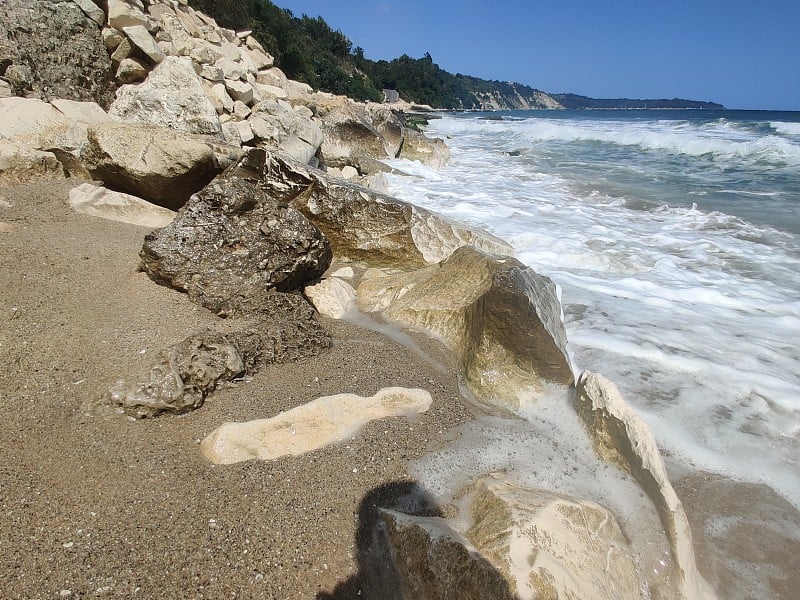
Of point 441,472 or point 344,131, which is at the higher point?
point 344,131

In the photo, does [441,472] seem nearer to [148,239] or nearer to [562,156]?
[148,239]

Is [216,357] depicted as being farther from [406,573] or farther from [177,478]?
[406,573]

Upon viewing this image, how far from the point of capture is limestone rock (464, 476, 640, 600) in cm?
125

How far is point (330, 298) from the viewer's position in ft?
9.95

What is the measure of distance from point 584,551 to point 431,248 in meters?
2.82

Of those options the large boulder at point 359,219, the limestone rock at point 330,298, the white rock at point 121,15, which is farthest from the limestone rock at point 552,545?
the white rock at point 121,15

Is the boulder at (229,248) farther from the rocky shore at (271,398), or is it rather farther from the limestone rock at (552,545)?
the limestone rock at (552,545)

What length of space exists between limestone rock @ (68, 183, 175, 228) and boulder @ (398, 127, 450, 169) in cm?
914

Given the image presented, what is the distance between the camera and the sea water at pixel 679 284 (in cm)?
227

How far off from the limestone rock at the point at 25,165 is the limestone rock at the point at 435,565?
3996 mm

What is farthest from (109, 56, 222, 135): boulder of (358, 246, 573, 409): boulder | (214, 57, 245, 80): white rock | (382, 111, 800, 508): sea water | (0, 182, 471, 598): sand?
(382, 111, 800, 508): sea water

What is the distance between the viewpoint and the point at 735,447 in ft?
6.96

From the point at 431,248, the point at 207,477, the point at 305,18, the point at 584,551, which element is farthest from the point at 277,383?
the point at 305,18

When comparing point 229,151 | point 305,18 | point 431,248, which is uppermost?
point 305,18
